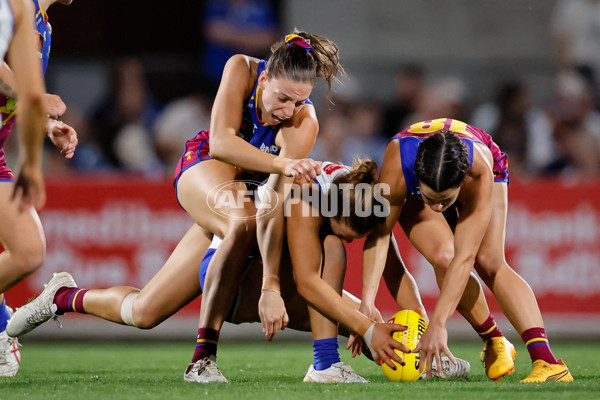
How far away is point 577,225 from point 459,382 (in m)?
3.67

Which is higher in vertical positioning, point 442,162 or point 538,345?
point 442,162

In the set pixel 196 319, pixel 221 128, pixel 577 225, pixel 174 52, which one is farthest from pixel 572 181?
pixel 174 52

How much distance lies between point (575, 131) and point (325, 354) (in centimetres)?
571

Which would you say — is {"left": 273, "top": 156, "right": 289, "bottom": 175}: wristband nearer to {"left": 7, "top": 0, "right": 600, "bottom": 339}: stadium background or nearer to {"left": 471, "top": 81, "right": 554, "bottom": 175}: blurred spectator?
{"left": 7, "top": 0, "right": 600, "bottom": 339}: stadium background

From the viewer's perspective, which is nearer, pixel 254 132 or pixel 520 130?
pixel 254 132

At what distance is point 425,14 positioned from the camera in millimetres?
11555

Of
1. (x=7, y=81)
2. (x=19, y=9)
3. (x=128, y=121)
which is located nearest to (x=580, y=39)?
(x=128, y=121)

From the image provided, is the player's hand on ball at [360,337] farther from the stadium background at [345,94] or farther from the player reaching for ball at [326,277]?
the stadium background at [345,94]

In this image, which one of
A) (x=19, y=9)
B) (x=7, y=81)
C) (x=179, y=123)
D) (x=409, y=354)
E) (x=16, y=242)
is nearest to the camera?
(x=19, y=9)

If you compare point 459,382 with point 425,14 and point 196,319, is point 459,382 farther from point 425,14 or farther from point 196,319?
point 425,14

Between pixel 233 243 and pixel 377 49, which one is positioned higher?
pixel 377 49

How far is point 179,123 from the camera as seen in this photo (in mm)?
9953

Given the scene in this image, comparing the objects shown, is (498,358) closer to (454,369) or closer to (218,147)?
(454,369)

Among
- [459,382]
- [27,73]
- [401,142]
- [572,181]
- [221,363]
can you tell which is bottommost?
[221,363]
